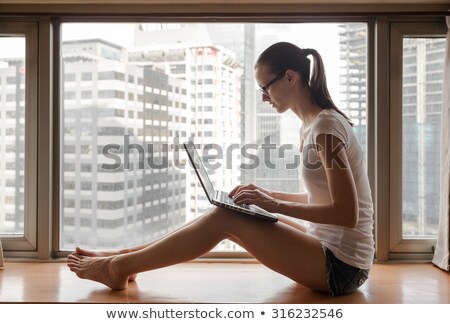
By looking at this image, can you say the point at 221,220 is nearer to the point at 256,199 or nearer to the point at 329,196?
the point at 256,199

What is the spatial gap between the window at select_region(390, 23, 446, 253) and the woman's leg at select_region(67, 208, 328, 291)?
88 cm

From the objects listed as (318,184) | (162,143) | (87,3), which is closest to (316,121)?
(318,184)

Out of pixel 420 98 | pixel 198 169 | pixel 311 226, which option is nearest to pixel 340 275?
pixel 311 226

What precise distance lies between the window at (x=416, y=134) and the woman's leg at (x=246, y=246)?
0.88m

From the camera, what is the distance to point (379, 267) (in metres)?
2.38

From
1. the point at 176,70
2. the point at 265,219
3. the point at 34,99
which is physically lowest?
the point at 265,219

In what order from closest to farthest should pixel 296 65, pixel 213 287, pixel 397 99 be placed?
pixel 296 65, pixel 213 287, pixel 397 99

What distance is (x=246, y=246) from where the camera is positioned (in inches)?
71.5

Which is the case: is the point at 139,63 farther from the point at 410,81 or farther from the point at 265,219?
the point at 410,81

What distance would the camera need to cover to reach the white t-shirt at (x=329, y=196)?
5.77 ft

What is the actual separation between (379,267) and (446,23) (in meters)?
1.25

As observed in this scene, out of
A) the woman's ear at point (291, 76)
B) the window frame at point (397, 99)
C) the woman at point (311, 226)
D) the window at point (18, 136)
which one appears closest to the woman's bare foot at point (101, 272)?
the woman at point (311, 226)

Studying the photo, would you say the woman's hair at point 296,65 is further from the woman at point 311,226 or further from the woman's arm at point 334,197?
the woman's arm at point 334,197

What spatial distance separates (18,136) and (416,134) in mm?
2062
